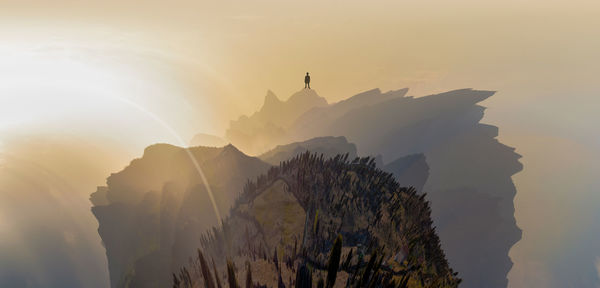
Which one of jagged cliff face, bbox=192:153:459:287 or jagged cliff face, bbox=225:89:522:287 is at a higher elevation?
jagged cliff face, bbox=225:89:522:287

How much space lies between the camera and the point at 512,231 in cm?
9356

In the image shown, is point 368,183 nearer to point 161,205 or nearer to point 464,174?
point 161,205

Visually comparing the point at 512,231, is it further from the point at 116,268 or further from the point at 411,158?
the point at 116,268

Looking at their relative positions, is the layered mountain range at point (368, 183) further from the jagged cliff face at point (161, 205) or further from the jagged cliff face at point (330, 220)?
the jagged cliff face at point (330, 220)

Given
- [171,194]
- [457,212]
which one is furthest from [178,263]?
[457,212]

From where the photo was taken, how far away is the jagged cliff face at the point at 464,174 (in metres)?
91.6

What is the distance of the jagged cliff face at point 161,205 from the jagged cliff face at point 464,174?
71847 millimetres

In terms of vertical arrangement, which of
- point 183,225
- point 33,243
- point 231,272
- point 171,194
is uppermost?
point 171,194

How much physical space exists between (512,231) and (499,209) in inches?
333

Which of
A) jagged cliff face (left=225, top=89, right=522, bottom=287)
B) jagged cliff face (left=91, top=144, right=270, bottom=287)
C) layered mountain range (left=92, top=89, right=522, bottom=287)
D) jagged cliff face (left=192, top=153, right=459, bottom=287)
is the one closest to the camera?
jagged cliff face (left=192, top=153, right=459, bottom=287)

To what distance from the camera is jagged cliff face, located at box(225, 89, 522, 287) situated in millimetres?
91562

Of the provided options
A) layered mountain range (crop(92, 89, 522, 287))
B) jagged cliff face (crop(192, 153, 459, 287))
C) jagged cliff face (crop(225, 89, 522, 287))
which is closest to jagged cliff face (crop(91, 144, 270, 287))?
layered mountain range (crop(92, 89, 522, 287))

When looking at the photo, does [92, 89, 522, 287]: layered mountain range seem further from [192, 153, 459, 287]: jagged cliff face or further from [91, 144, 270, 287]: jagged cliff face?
[192, 153, 459, 287]: jagged cliff face

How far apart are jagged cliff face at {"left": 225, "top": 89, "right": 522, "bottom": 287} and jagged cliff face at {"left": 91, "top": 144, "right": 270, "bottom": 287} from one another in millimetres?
71847
